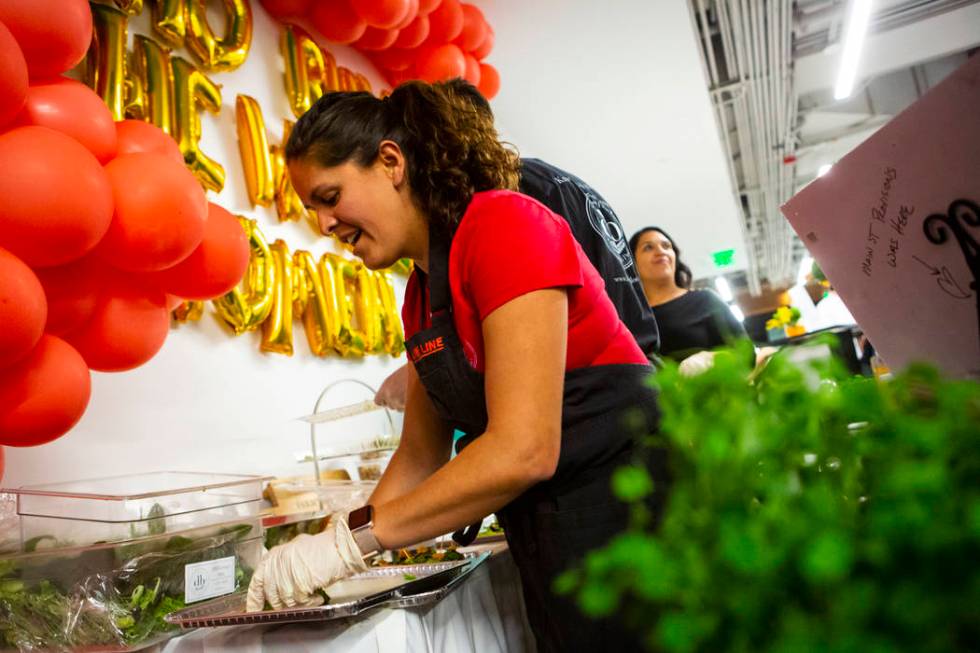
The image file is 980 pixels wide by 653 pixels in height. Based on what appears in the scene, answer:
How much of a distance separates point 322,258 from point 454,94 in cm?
196

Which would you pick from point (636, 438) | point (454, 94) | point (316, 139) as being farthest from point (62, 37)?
point (636, 438)

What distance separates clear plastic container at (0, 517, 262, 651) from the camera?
4.41ft

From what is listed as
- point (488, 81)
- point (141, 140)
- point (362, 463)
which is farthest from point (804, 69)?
point (141, 140)

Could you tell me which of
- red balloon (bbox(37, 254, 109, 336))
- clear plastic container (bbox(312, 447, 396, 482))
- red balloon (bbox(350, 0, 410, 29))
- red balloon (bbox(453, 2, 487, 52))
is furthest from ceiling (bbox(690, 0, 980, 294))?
red balloon (bbox(37, 254, 109, 336))

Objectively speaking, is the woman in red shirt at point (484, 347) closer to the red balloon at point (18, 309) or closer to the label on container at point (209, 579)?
the label on container at point (209, 579)

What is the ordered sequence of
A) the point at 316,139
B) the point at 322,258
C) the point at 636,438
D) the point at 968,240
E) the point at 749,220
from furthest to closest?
1. the point at 749,220
2. the point at 322,258
3. the point at 316,139
4. the point at 636,438
5. the point at 968,240

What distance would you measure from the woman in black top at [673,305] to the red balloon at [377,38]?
5.18ft

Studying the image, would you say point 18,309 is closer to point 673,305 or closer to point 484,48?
point 673,305

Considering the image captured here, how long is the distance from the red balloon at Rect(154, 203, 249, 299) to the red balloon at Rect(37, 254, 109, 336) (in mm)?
191

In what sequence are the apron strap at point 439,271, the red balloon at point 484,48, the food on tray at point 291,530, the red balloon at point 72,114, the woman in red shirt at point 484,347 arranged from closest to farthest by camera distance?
1. the woman in red shirt at point 484,347
2. the apron strap at point 439,271
3. the red balloon at point 72,114
4. the food on tray at point 291,530
5. the red balloon at point 484,48

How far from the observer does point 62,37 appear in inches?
59.7

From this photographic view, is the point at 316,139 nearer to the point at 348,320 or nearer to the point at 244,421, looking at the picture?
the point at 244,421

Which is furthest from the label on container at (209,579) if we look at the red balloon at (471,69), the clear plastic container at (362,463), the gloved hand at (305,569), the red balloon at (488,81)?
the red balloon at (488,81)

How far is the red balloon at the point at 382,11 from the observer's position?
2.97 metres
